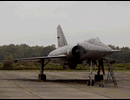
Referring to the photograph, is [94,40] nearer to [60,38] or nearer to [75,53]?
[75,53]

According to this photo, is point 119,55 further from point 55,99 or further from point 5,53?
point 55,99

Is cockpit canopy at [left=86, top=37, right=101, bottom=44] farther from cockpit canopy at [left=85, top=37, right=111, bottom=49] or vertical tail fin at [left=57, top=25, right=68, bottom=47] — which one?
vertical tail fin at [left=57, top=25, right=68, bottom=47]

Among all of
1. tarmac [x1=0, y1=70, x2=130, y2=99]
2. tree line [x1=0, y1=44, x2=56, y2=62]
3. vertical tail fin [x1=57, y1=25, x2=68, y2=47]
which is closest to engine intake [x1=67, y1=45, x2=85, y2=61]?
tarmac [x1=0, y1=70, x2=130, y2=99]

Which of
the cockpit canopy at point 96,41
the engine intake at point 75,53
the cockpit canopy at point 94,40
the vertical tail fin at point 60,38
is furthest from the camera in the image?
the vertical tail fin at point 60,38

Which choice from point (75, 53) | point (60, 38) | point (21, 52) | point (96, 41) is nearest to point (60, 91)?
point (75, 53)

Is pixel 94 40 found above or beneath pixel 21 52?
beneath

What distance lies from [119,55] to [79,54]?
92.1 meters

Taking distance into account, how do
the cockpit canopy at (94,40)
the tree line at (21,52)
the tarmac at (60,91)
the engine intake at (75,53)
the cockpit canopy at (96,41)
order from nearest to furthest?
the tarmac at (60,91), the cockpit canopy at (96,41), the cockpit canopy at (94,40), the engine intake at (75,53), the tree line at (21,52)

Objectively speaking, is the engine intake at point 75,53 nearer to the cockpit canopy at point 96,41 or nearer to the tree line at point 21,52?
the cockpit canopy at point 96,41

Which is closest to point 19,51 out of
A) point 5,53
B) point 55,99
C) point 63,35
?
point 5,53

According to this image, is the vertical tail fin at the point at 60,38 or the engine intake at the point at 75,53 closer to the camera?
the engine intake at the point at 75,53

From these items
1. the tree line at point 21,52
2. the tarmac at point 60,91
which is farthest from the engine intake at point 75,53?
the tree line at point 21,52

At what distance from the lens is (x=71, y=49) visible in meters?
16.4

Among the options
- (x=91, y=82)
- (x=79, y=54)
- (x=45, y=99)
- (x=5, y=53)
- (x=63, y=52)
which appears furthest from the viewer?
(x=5, y=53)
